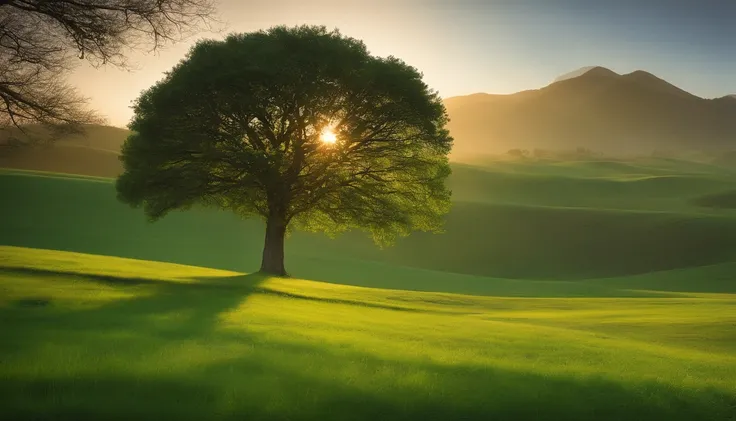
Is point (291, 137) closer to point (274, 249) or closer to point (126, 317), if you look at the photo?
point (274, 249)

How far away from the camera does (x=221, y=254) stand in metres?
62.1

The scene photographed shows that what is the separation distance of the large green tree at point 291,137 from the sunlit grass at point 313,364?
1131 centimetres

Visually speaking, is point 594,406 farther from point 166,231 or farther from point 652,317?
point 166,231

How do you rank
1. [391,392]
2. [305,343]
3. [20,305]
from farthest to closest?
[20,305] < [305,343] < [391,392]

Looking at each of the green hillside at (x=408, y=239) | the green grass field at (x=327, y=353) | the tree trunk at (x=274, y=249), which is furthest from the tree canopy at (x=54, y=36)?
the green hillside at (x=408, y=239)

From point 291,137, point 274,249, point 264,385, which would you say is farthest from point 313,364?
point 274,249

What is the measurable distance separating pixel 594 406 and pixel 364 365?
5.08 meters

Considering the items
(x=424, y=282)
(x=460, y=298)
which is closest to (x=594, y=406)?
(x=460, y=298)

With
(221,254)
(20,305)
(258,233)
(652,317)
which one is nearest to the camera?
(20,305)

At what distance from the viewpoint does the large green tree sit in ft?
104

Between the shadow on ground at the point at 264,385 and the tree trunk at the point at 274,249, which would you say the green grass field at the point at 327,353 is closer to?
the shadow on ground at the point at 264,385

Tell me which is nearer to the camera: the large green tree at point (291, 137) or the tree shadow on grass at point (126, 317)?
the tree shadow on grass at point (126, 317)

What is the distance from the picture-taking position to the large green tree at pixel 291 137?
1244 inches

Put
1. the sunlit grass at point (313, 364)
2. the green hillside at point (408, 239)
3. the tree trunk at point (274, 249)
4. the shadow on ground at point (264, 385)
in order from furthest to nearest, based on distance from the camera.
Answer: the green hillside at point (408, 239) < the tree trunk at point (274, 249) < the sunlit grass at point (313, 364) < the shadow on ground at point (264, 385)
